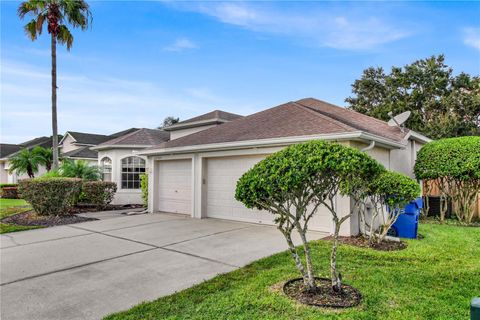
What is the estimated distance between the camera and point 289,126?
9.45 m

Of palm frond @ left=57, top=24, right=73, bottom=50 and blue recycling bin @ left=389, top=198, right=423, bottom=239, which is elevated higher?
palm frond @ left=57, top=24, right=73, bottom=50

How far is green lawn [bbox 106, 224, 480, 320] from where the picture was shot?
3467 mm

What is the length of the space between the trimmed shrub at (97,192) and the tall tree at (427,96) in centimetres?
2145

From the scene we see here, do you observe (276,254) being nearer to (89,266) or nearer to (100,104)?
(89,266)

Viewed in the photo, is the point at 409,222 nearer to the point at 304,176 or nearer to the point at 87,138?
the point at 304,176

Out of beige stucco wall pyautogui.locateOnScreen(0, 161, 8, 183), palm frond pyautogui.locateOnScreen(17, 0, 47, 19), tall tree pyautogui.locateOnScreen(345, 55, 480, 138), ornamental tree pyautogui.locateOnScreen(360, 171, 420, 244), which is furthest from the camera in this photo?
beige stucco wall pyautogui.locateOnScreen(0, 161, 8, 183)

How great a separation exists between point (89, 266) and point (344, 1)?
10.1 meters

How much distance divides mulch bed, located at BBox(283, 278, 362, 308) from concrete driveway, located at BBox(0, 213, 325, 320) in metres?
1.37

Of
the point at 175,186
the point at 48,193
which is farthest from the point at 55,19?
the point at 175,186

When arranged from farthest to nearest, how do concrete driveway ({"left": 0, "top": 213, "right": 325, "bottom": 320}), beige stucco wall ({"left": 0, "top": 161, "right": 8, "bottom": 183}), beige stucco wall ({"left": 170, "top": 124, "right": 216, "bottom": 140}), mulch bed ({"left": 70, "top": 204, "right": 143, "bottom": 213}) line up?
beige stucco wall ({"left": 0, "top": 161, "right": 8, "bottom": 183})
beige stucco wall ({"left": 170, "top": 124, "right": 216, "bottom": 140})
mulch bed ({"left": 70, "top": 204, "right": 143, "bottom": 213})
concrete driveway ({"left": 0, "top": 213, "right": 325, "bottom": 320})

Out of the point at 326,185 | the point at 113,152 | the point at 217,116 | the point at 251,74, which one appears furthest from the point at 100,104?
the point at 326,185

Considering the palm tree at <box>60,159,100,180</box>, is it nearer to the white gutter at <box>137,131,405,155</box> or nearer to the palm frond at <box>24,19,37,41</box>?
the white gutter at <box>137,131,405,155</box>

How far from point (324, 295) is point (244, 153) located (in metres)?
6.26

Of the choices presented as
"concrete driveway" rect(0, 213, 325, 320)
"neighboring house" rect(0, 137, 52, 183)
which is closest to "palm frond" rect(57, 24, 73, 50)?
"concrete driveway" rect(0, 213, 325, 320)
